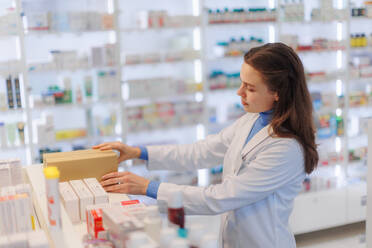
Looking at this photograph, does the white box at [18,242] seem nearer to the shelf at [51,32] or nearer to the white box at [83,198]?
the white box at [83,198]

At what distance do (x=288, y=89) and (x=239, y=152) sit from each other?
1.19 feet

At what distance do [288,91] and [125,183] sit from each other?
32.4 inches

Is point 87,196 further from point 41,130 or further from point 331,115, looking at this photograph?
point 331,115

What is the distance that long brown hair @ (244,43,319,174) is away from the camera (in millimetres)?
1970

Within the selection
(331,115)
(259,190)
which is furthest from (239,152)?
(331,115)

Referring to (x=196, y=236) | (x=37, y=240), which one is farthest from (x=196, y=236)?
(x=37, y=240)

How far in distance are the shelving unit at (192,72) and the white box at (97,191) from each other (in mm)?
2065

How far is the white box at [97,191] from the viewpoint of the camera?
1.85 meters

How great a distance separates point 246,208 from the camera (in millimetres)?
2078

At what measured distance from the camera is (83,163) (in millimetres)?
2164

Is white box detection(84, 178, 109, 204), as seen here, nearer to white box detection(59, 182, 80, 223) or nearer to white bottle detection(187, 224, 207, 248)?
white box detection(59, 182, 80, 223)

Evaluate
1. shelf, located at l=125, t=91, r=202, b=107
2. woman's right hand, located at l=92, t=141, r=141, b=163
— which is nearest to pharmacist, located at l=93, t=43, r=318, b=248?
woman's right hand, located at l=92, t=141, r=141, b=163

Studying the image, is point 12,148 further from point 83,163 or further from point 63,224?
point 63,224

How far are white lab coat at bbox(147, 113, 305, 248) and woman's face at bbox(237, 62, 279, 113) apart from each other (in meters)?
0.11
